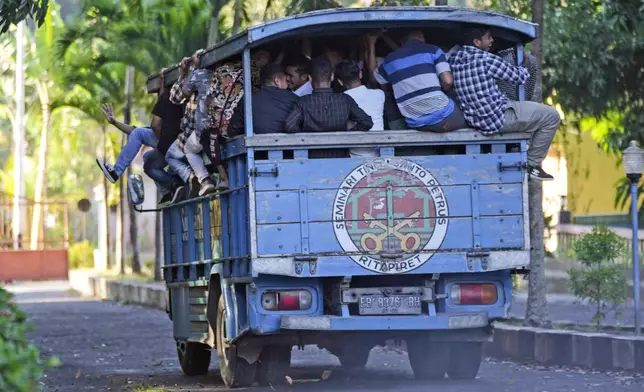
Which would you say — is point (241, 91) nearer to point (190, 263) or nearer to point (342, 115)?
point (342, 115)

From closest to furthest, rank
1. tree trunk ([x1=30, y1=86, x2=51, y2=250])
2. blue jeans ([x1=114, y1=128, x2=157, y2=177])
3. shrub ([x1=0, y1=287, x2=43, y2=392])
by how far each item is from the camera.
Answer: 1. shrub ([x1=0, y1=287, x2=43, y2=392])
2. blue jeans ([x1=114, y1=128, x2=157, y2=177])
3. tree trunk ([x1=30, y1=86, x2=51, y2=250])

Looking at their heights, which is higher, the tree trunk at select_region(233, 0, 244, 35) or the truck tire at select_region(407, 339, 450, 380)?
the tree trunk at select_region(233, 0, 244, 35)

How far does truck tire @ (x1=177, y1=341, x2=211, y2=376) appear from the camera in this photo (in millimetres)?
14156

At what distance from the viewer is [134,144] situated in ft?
48.7

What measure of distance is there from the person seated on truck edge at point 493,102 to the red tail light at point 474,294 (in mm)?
1000

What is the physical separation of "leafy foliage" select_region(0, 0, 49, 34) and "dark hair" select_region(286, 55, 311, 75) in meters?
2.09

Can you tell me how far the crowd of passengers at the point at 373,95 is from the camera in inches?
449

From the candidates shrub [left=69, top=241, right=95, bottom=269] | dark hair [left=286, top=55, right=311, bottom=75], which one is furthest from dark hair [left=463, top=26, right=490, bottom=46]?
shrub [left=69, top=241, right=95, bottom=269]

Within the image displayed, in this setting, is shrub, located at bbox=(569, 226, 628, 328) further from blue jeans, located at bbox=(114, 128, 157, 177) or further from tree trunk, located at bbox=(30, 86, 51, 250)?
tree trunk, located at bbox=(30, 86, 51, 250)

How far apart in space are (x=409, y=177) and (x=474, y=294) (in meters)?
1.04

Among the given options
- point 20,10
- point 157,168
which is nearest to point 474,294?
point 157,168

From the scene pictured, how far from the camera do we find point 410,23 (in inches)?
452

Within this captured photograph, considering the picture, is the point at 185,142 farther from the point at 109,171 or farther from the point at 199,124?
the point at 109,171

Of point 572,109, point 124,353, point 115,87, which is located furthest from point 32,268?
point 124,353
